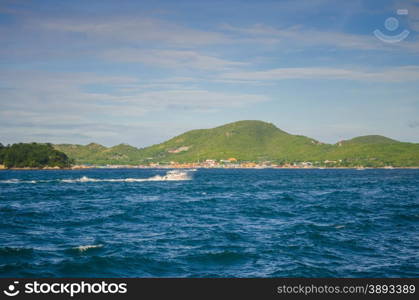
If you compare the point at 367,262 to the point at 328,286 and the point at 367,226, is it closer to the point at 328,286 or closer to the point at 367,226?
the point at 328,286

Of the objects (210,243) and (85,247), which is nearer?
(85,247)

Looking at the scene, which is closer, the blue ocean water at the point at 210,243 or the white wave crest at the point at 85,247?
the blue ocean water at the point at 210,243

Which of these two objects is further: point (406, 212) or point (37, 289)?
point (406, 212)

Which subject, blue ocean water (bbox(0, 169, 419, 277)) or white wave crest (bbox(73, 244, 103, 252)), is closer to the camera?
blue ocean water (bbox(0, 169, 419, 277))

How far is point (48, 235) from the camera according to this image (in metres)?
39.4

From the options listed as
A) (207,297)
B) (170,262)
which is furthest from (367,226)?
(207,297)

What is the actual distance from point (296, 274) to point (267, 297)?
9.01m

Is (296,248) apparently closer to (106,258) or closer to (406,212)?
(106,258)

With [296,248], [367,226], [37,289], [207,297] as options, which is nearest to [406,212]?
[367,226]

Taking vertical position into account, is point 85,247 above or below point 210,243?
below

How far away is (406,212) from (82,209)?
1771 inches

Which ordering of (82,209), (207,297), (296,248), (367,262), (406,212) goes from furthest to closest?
(82,209) < (406,212) < (296,248) < (367,262) < (207,297)

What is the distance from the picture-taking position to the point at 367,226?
4384 centimetres

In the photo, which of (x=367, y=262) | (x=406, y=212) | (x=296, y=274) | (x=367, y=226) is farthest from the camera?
(x=406, y=212)
